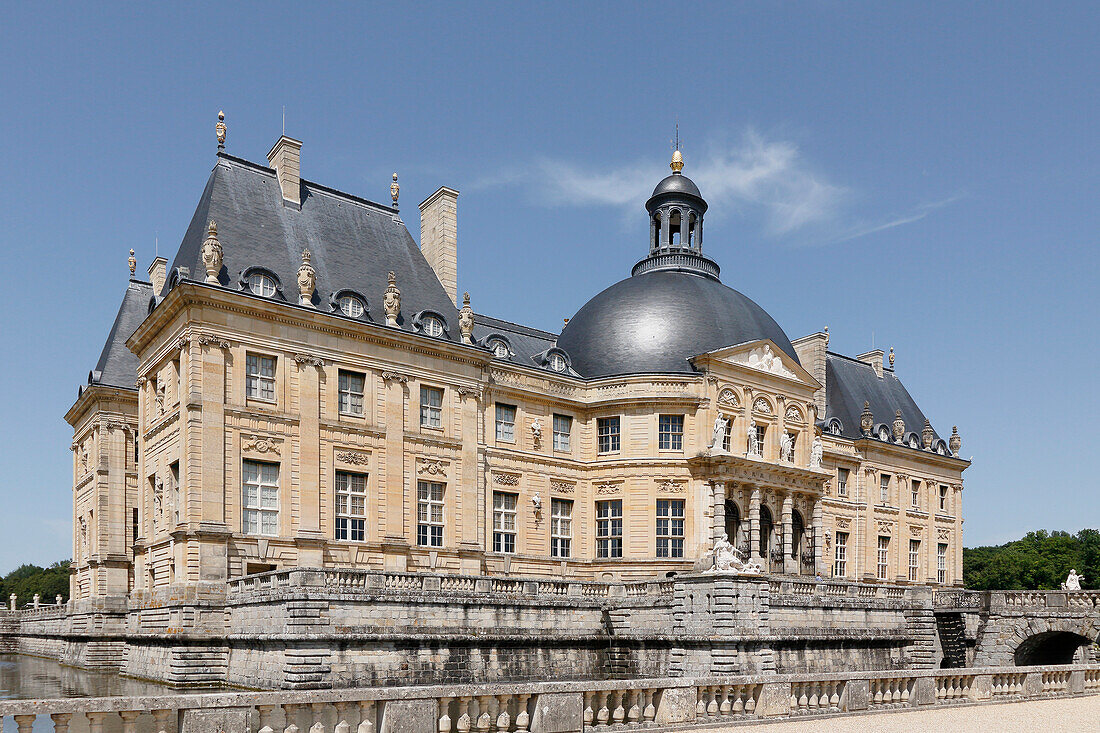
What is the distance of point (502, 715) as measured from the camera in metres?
13.2

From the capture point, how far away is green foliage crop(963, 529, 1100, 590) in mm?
84688

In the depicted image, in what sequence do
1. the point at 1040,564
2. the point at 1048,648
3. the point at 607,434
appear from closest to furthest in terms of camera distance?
the point at 1048,648 → the point at 607,434 → the point at 1040,564

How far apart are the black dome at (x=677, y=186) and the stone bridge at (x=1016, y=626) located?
23.5 m

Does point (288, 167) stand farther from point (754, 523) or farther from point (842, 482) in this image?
point (842, 482)

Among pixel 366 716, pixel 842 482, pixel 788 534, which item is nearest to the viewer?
pixel 366 716

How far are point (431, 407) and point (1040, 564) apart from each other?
6897 centimetres

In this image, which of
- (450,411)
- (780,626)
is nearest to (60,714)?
(780,626)

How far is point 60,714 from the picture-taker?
11055 millimetres

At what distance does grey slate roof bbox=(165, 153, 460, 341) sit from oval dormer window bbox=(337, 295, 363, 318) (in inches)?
13.3

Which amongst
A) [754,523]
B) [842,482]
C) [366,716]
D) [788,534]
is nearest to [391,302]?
[754,523]

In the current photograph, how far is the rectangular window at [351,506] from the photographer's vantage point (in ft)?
119

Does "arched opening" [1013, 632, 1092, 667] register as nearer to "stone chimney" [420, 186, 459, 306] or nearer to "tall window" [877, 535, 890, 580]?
"tall window" [877, 535, 890, 580]

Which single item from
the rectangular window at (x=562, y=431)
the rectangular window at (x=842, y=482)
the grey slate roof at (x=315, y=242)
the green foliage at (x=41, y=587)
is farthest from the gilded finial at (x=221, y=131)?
the green foliage at (x=41, y=587)

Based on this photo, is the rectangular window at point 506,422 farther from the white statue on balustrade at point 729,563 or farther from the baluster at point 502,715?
the baluster at point 502,715
